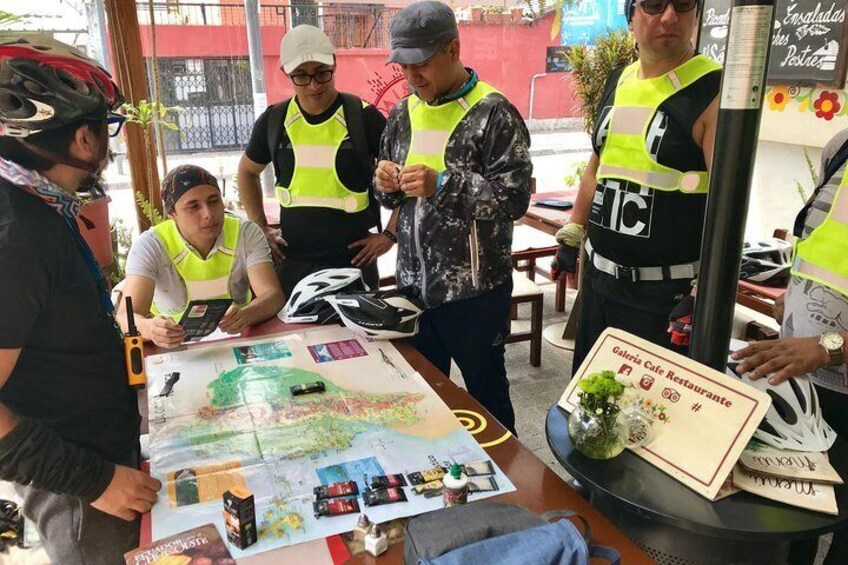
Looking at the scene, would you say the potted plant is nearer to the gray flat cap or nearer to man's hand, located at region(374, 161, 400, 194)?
man's hand, located at region(374, 161, 400, 194)

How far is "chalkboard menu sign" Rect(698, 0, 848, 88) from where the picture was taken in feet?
9.84

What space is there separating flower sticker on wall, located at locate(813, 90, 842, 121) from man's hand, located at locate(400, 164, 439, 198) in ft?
7.93

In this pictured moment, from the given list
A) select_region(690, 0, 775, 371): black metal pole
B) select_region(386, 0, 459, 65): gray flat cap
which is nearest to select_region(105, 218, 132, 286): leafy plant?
select_region(386, 0, 459, 65): gray flat cap

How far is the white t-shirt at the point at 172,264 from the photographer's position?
6.68 feet

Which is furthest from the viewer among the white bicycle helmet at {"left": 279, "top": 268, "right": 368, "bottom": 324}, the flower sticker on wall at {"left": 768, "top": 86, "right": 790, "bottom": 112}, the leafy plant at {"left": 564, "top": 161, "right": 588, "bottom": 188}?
the leafy plant at {"left": 564, "top": 161, "right": 588, "bottom": 188}

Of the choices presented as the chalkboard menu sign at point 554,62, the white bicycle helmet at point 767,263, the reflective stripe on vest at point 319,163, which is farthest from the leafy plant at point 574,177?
the reflective stripe on vest at point 319,163

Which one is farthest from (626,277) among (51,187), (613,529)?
(51,187)

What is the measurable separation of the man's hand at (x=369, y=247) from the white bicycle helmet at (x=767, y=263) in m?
1.51

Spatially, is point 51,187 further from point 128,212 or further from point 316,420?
point 128,212

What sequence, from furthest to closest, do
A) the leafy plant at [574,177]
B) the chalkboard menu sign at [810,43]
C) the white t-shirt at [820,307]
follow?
the leafy plant at [574,177], the chalkboard menu sign at [810,43], the white t-shirt at [820,307]

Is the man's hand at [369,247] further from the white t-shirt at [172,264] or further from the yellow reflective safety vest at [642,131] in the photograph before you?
the yellow reflective safety vest at [642,131]

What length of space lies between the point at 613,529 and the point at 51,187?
46.6 inches

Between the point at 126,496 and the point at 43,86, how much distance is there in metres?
0.76

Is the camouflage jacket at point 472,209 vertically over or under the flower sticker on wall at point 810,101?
under
